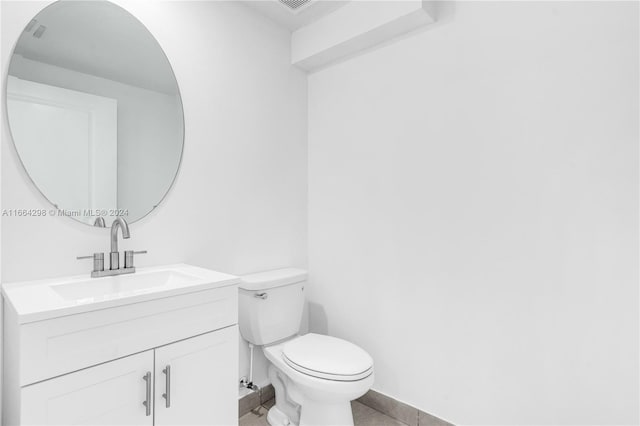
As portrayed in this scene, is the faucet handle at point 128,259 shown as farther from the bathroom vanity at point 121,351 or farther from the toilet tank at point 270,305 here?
the toilet tank at point 270,305

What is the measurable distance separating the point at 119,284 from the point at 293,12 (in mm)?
1723

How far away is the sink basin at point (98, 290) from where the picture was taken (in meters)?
0.99

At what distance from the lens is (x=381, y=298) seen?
2043 mm

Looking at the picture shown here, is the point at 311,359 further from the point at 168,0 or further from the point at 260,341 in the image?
the point at 168,0

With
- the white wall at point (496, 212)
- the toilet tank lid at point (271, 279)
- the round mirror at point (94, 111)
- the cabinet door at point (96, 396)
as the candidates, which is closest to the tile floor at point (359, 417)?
the white wall at point (496, 212)

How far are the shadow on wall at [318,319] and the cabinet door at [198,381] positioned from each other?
3.22 feet

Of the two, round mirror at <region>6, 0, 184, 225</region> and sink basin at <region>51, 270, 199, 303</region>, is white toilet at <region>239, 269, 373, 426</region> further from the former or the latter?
round mirror at <region>6, 0, 184, 225</region>

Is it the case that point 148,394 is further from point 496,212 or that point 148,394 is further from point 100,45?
point 496,212

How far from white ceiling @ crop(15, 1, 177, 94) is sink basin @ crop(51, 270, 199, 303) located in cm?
86

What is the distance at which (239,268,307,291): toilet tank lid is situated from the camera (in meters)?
1.80

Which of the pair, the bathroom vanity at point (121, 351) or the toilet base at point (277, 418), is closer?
the bathroom vanity at point (121, 351)

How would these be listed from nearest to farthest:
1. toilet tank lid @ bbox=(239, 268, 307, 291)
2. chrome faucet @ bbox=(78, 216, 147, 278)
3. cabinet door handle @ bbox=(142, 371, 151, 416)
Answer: cabinet door handle @ bbox=(142, 371, 151, 416) → chrome faucet @ bbox=(78, 216, 147, 278) → toilet tank lid @ bbox=(239, 268, 307, 291)

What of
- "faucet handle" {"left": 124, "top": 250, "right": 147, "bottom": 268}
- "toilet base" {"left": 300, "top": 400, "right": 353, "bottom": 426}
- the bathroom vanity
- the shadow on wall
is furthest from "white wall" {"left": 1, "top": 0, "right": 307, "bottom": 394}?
"toilet base" {"left": 300, "top": 400, "right": 353, "bottom": 426}

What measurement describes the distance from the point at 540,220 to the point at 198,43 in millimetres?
1824
